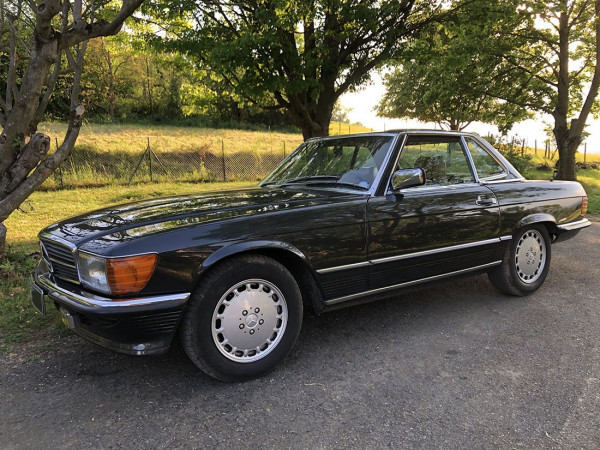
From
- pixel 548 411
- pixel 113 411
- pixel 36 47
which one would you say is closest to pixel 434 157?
pixel 548 411

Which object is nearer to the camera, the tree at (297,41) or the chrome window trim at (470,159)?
the chrome window trim at (470,159)

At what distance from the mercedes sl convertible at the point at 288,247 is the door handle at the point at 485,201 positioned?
0.01m

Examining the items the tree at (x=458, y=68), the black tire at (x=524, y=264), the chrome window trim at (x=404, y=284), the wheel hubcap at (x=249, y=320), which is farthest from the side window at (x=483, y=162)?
the tree at (x=458, y=68)

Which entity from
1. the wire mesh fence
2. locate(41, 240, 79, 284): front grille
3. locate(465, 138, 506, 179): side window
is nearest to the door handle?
locate(465, 138, 506, 179): side window

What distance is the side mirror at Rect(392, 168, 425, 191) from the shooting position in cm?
331

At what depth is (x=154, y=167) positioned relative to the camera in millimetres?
16641

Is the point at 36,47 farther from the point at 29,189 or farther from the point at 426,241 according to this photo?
the point at 426,241

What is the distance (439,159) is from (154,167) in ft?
47.7

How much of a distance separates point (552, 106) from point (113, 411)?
1753cm

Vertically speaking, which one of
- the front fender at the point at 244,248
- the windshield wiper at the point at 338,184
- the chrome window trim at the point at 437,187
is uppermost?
the windshield wiper at the point at 338,184

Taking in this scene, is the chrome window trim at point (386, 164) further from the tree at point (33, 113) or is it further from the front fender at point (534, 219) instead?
the tree at point (33, 113)

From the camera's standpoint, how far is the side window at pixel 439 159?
3.80m

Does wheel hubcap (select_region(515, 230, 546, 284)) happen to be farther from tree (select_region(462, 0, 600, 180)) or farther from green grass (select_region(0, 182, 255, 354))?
tree (select_region(462, 0, 600, 180))

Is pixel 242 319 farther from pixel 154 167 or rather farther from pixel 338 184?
pixel 154 167
